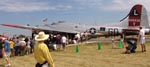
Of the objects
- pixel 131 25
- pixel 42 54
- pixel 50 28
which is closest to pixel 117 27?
pixel 131 25

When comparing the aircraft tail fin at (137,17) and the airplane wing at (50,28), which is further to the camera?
the aircraft tail fin at (137,17)

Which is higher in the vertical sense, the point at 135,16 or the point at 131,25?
the point at 135,16

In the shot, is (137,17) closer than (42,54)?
No

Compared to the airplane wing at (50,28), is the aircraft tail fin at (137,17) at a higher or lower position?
higher

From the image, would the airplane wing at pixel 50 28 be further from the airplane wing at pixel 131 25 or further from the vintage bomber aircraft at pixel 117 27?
the airplane wing at pixel 131 25

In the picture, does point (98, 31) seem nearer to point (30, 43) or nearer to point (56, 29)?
point (56, 29)

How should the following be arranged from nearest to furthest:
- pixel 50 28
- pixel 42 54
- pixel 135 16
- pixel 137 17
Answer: pixel 42 54, pixel 50 28, pixel 137 17, pixel 135 16

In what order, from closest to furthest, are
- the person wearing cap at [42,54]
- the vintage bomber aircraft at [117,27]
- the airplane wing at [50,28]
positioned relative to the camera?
the person wearing cap at [42,54], the airplane wing at [50,28], the vintage bomber aircraft at [117,27]

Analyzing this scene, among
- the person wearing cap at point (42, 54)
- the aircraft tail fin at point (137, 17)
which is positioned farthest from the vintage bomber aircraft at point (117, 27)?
the person wearing cap at point (42, 54)

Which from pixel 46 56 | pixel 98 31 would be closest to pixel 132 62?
pixel 46 56

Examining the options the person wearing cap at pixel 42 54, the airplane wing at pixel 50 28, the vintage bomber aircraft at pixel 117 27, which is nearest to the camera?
the person wearing cap at pixel 42 54

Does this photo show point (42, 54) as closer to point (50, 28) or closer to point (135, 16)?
point (50, 28)

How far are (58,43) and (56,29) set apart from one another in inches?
729

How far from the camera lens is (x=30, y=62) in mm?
20891
